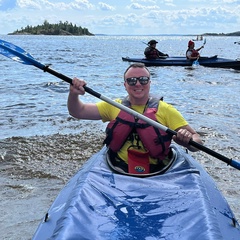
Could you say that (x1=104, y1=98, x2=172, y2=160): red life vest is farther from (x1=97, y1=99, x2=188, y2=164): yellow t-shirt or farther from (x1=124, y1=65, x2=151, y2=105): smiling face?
(x1=124, y1=65, x2=151, y2=105): smiling face

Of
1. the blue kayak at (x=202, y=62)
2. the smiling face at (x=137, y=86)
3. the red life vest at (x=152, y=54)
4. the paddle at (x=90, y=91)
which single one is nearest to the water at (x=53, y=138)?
the paddle at (x=90, y=91)

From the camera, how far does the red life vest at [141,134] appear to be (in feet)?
12.3

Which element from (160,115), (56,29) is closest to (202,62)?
(160,115)

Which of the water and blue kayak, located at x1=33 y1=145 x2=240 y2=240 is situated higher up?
blue kayak, located at x1=33 y1=145 x2=240 y2=240

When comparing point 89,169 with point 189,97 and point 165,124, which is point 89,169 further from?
point 189,97

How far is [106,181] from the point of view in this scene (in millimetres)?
3344

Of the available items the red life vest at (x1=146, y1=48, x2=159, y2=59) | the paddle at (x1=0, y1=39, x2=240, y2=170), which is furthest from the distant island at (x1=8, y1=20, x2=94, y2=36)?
the paddle at (x1=0, y1=39, x2=240, y2=170)

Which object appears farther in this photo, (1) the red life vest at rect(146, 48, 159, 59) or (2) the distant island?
(2) the distant island

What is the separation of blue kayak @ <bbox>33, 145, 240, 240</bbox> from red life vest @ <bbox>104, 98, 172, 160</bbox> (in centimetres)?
26

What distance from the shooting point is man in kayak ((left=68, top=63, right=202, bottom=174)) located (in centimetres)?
375

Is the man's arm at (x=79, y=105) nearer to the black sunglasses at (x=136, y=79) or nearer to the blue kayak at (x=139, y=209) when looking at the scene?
the black sunglasses at (x=136, y=79)

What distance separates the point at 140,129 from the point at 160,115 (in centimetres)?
29

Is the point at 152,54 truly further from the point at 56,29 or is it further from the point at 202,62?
the point at 56,29

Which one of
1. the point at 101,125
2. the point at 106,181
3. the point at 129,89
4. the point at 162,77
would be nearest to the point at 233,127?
the point at 101,125
